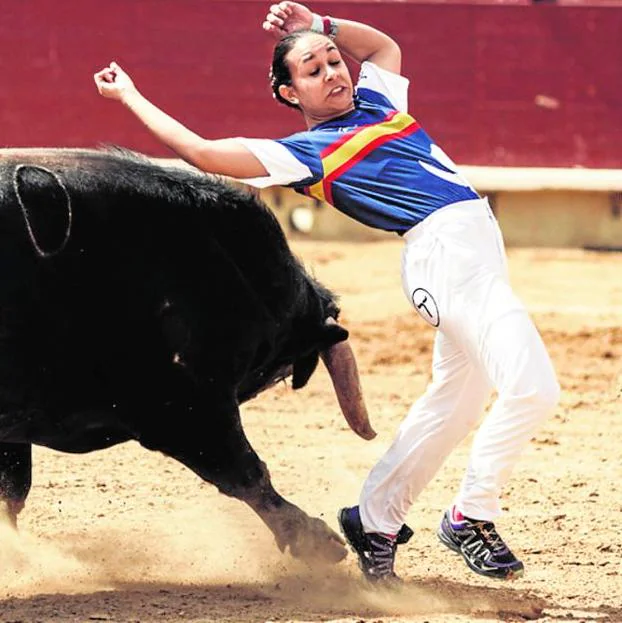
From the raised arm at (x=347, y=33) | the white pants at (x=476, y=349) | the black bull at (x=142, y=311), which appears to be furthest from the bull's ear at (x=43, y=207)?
the white pants at (x=476, y=349)

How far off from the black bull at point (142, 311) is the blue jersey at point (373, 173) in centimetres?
32

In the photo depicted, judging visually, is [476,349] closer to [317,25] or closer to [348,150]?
[348,150]

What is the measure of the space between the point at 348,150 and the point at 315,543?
109cm

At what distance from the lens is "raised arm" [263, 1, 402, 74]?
4.36 meters

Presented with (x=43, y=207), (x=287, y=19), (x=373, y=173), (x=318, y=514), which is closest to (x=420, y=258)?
(x=373, y=173)

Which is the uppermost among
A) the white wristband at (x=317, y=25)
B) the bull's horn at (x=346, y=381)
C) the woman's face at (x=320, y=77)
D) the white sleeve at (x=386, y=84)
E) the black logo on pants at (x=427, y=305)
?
the white wristband at (x=317, y=25)

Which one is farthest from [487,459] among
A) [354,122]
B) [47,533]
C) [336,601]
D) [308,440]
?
[308,440]

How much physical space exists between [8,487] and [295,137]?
4.58 feet

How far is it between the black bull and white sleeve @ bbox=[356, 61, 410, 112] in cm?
45

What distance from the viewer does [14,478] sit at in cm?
462

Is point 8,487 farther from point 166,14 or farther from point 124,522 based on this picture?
point 166,14

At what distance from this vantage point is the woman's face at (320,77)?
13.5ft

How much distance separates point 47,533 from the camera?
4.89 metres

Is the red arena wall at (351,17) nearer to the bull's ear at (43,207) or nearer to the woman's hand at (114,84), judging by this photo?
the woman's hand at (114,84)
